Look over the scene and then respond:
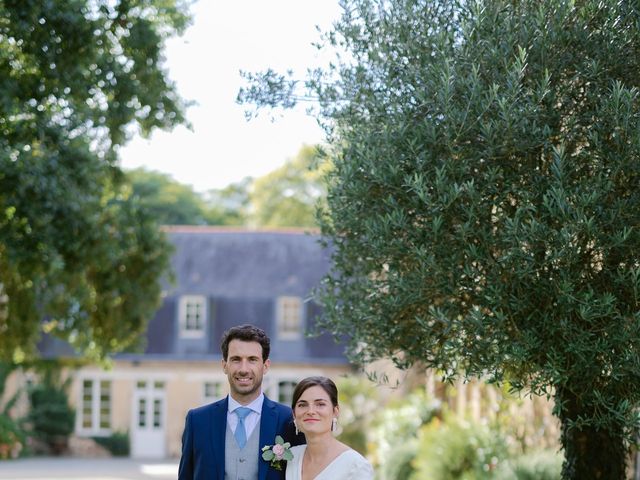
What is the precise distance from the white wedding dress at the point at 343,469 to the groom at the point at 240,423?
0.08 meters

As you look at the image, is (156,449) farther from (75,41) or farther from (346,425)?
(75,41)

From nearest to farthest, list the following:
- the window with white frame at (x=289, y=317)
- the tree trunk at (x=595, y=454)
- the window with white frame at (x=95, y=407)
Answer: the tree trunk at (x=595, y=454), the window with white frame at (x=95, y=407), the window with white frame at (x=289, y=317)

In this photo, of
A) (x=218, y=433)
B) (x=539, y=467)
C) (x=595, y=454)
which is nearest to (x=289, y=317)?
(x=539, y=467)

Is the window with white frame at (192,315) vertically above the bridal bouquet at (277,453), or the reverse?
the window with white frame at (192,315)

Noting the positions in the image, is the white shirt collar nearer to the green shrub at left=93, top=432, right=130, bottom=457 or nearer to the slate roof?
the slate roof

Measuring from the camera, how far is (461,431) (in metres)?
15.2

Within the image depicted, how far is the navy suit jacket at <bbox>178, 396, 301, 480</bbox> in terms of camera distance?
481 centimetres

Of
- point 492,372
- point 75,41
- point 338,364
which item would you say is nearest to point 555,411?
point 492,372

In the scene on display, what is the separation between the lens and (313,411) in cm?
467

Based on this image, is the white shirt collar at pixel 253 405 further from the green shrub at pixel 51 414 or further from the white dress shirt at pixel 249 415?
the green shrub at pixel 51 414

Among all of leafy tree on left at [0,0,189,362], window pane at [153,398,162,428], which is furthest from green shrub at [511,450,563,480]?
window pane at [153,398,162,428]

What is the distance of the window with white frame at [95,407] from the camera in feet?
109

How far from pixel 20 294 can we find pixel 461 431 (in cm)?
640

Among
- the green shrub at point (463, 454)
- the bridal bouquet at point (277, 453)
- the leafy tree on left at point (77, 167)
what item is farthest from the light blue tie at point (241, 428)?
the green shrub at point (463, 454)
